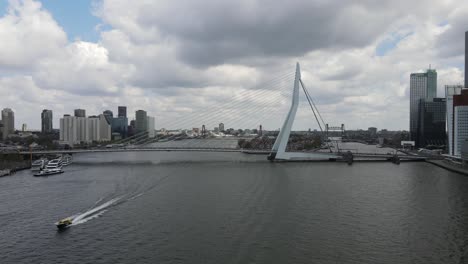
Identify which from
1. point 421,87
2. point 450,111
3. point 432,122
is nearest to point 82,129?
point 432,122

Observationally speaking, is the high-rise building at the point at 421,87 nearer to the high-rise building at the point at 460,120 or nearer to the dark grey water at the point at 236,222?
the high-rise building at the point at 460,120

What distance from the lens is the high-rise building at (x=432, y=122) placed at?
45406 mm

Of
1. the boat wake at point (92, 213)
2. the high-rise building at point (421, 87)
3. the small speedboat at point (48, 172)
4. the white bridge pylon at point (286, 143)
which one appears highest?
the high-rise building at point (421, 87)

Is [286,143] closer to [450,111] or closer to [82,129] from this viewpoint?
[450,111]

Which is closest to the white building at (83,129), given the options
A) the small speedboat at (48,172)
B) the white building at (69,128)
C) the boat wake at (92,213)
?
the white building at (69,128)

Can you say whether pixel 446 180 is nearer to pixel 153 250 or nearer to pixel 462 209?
pixel 462 209

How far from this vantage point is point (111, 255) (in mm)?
6570

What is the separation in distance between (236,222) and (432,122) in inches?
1732

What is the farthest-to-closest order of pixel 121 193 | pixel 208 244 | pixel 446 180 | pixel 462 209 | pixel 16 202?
pixel 446 180
pixel 121 193
pixel 16 202
pixel 462 209
pixel 208 244

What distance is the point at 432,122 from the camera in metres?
46.2

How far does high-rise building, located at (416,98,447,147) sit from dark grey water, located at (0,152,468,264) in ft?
113

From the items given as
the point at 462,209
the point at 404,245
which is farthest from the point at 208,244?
the point at 462,209

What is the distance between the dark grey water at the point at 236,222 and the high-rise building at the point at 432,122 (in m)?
34.6

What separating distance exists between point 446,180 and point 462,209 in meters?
6.00
